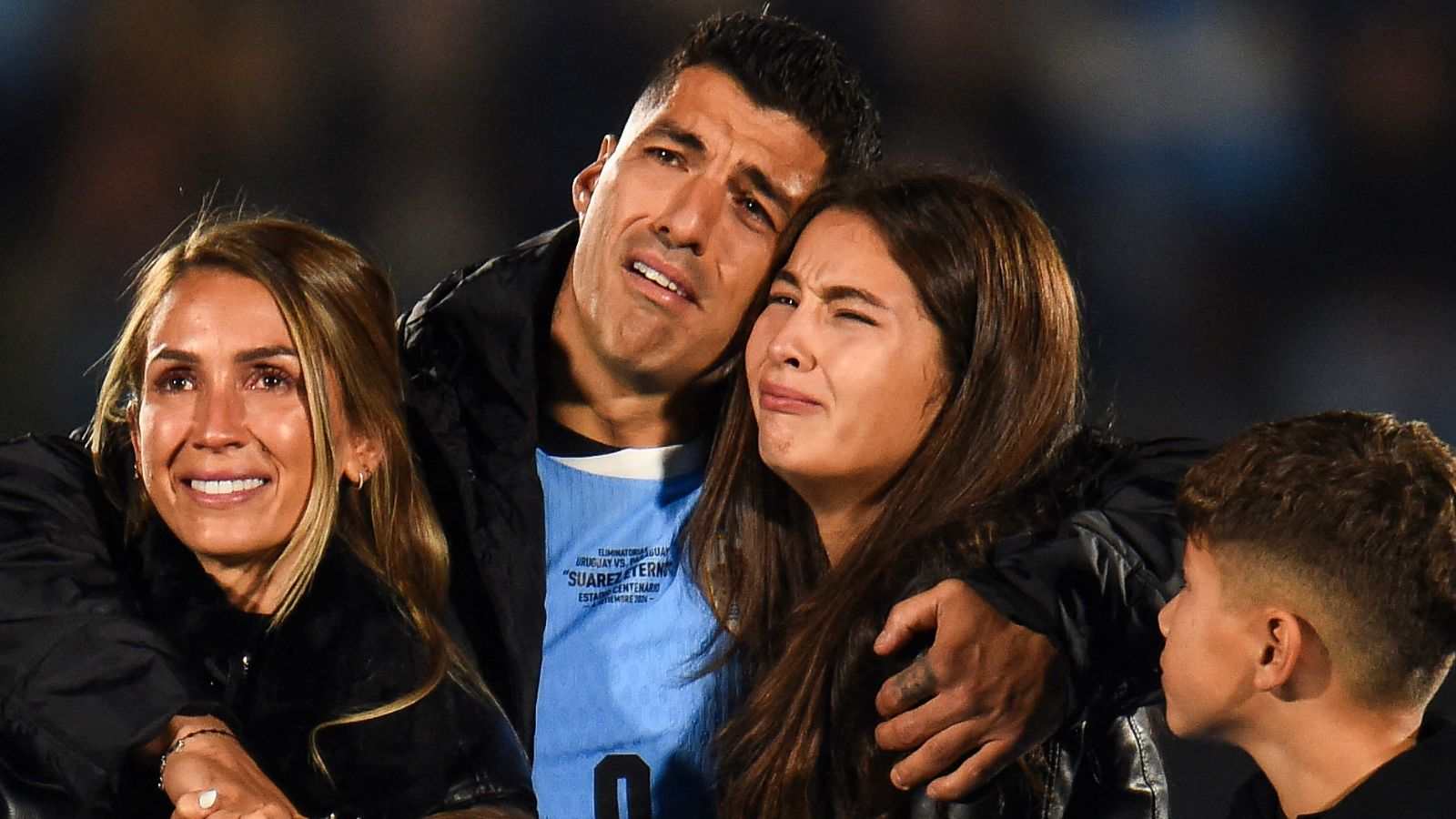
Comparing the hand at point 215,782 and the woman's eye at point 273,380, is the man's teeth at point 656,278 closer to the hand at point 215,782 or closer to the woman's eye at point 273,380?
the woman's eye at point 273,380

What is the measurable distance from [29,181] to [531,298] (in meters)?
1.47

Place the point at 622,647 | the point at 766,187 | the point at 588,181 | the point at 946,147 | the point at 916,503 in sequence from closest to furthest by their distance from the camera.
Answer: the point at 916,503
the point at 622,647
the point at 766,187
the point at 588,181
the point at 946,147

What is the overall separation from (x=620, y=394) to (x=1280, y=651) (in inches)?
40.1

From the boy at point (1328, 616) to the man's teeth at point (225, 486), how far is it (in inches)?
37.4

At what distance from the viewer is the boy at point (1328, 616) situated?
61.7 inches

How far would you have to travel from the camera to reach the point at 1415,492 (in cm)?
158

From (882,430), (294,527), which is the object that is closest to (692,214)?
(882,430)

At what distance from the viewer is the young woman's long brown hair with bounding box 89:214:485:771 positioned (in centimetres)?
192

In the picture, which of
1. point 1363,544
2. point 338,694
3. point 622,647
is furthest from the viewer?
point 622,647

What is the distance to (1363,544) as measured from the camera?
62.1 inches

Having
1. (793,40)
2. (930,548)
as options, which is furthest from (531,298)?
(930,548)

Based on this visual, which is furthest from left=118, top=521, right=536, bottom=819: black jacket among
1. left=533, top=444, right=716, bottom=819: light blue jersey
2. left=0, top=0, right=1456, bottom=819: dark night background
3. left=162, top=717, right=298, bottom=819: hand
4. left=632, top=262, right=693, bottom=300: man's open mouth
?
left=0, top=0, right=1456, bottom=819: dark night background

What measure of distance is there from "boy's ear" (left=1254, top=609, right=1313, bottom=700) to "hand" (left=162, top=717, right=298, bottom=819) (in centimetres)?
87

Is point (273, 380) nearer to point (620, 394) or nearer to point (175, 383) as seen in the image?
point (175, 383)
